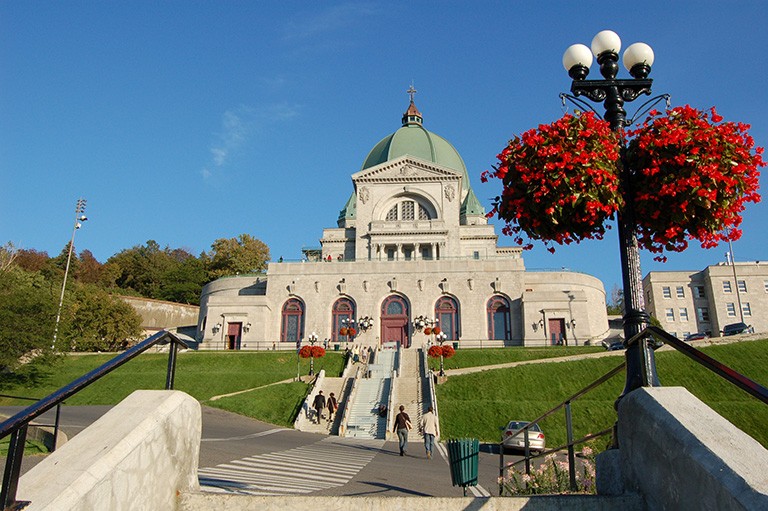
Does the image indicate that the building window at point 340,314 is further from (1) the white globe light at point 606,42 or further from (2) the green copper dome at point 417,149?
(1) the white globe light at point 606,42

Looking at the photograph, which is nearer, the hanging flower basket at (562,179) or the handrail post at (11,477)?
the handrail post at (11,477)

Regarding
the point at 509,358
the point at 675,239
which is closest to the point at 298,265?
the point at 509,358

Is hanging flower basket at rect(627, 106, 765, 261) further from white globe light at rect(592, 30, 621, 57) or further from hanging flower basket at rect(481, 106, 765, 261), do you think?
white globe light at rect(592, 30, 621, 57)

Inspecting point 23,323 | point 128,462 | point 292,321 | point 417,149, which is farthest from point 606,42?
point 417,149

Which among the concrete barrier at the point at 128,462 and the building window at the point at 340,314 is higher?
the building window at the point at 340,314

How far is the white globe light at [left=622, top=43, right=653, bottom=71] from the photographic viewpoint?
9391 millimetres

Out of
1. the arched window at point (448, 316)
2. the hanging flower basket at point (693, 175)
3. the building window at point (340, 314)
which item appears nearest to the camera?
the hanging flower basket at point (693, 175)

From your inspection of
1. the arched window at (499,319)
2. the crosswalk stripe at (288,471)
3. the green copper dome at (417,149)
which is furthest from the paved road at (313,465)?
the green copper dome at (417,149)

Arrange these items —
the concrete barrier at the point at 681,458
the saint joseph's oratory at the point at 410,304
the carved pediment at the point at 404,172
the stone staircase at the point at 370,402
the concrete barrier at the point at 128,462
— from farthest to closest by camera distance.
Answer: the carved pediment at the point at 404,172 < the saint joseph's oratory at the point at 410,304 < the stone staircase at the point at 370,402 < the concrete barrier at the point at 128,462 < the concrete barrier at the point at 681,458

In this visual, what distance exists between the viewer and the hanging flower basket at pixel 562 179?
7.77m

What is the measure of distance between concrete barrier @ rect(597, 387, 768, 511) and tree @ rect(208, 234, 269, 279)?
79.1m

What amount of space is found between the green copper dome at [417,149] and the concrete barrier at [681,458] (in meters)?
61.5

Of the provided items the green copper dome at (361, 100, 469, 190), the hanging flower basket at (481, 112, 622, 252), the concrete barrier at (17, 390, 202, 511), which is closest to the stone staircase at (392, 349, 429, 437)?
the hanging flower basket at (481, 112, 622, 252)

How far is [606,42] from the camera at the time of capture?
31.2ft
